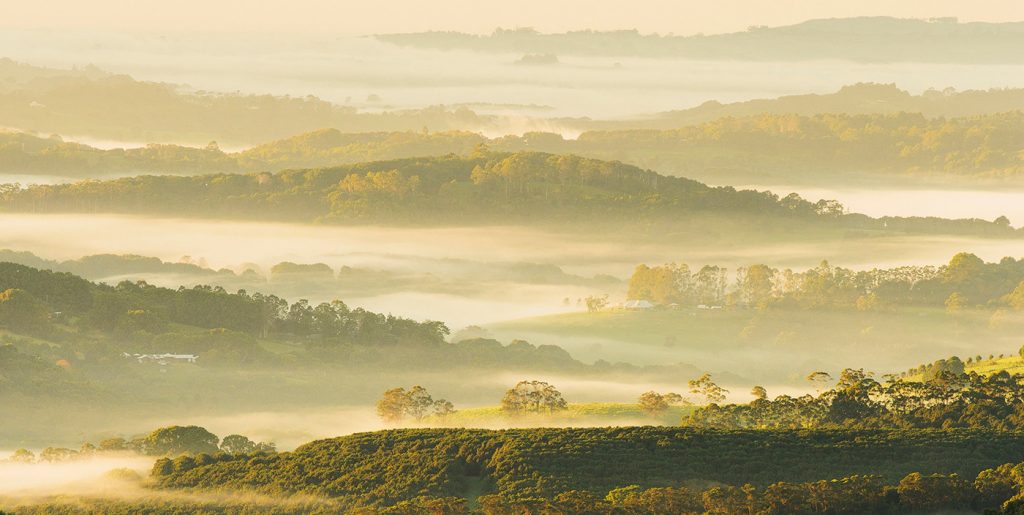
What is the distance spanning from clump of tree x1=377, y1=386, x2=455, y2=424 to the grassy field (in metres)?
1.68

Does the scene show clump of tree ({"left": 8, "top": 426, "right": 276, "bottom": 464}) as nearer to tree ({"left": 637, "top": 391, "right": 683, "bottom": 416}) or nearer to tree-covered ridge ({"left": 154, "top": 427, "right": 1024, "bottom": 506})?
tree-covered ridge ({"left": 154, "top": 427, "right": 1024, "bottom": 506})

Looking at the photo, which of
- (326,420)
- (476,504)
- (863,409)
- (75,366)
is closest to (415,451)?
(476,504)

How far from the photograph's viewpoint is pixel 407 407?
13938 cm

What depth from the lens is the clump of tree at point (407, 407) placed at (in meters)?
139

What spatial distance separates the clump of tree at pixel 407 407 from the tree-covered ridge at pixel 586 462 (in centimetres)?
3219

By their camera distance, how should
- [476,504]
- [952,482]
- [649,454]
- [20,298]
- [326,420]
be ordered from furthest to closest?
[20,298] → [326,420] → [649,454] → [476,504] → [952,482]

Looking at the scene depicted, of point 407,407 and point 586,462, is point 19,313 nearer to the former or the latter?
point 407,407

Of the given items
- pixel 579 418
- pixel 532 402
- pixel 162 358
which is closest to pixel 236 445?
pixel 532 402

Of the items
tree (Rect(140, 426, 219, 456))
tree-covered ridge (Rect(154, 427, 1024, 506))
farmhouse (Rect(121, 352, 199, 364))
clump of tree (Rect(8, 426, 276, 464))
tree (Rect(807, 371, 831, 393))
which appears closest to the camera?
tree-covered ridge (Rect(154, 427, 1024, 506))

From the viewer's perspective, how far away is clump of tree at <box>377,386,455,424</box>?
139 metres

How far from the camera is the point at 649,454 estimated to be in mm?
100625

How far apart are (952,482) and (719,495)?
32.5 ft

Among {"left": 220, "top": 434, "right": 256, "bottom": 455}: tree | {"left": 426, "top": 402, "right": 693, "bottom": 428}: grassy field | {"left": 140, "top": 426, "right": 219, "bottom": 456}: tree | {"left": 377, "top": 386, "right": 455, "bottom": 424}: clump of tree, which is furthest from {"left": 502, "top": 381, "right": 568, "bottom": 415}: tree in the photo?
{"left": 140, "top": 426, "right": 219, "bottom": 456}: tree

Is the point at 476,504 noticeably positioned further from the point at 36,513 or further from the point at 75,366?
the point at 75,366
